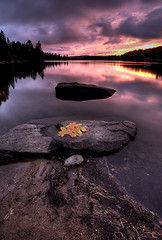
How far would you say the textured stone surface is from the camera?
3.10 m

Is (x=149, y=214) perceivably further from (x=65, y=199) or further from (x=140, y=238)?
(x=65, y=199)

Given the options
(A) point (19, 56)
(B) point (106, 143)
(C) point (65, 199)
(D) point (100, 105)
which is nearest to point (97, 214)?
(C) point (65, 199)

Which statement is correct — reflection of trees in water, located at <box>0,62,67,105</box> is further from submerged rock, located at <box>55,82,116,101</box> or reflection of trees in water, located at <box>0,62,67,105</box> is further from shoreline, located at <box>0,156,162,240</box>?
shoreline, located at <box>0,156,162,240</box>

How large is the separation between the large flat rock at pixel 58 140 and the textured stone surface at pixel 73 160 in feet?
1.06

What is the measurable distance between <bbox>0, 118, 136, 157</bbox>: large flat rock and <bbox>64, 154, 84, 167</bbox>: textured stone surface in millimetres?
322

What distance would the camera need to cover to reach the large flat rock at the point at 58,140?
11.7 ft

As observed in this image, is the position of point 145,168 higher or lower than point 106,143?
lower

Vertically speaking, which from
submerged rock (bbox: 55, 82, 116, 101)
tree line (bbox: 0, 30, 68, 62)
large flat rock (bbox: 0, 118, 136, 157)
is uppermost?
tree line (bbox: 0, 30, 68, 62)

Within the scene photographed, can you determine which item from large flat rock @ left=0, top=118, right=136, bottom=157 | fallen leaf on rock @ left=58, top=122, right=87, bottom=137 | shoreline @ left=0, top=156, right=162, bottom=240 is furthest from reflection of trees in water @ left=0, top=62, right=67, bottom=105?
shoreline @ left=0, top=156, right=162, bottom=240

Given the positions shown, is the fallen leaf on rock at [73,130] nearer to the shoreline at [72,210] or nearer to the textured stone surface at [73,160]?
the textured stone surface at [73,160]

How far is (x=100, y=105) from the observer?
852cm

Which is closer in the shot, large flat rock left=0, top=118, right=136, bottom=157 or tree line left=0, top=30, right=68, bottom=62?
large flat rock left=0, top=118, right=136, bottom=157

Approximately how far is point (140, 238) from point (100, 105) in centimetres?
733

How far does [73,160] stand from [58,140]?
88cm
